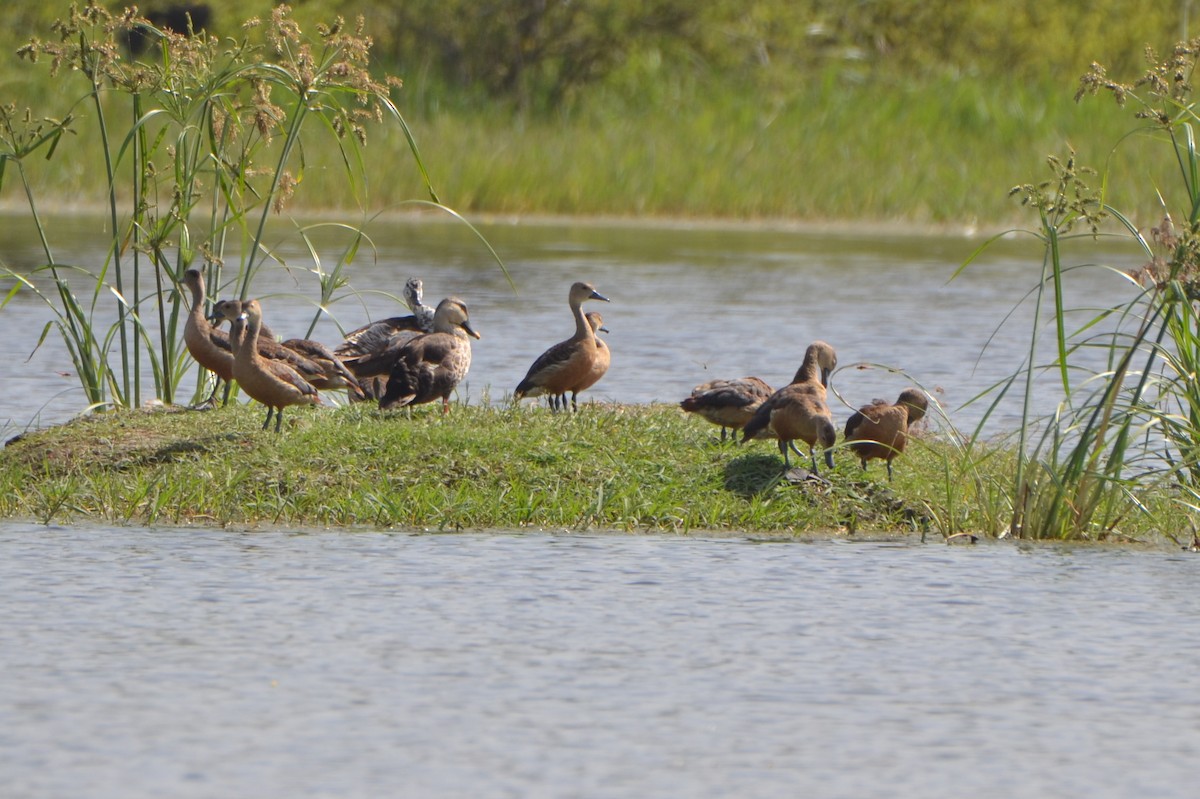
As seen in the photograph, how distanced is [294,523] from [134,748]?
309cm

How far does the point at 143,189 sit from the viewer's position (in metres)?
9.82

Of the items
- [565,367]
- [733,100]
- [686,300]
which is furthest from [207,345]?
[733,100]

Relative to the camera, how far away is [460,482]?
344 inches

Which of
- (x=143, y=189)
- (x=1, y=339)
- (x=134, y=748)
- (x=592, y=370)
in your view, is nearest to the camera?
(x=134, y=748)

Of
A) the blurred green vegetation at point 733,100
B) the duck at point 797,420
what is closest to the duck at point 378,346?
the duck at point 797,420

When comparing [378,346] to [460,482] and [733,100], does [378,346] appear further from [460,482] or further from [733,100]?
[733,100]

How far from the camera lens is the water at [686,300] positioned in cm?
1306

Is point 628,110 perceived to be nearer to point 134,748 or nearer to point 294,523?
point 294,523

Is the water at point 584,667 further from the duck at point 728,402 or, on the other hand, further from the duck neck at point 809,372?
the duck neck at point 809,372

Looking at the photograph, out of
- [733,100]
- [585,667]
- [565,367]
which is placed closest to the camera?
[585,667]

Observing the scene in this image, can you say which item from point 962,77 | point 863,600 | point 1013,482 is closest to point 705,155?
point 962,77

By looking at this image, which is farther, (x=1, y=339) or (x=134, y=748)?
(x=1, y=339)

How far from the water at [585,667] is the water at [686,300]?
1.98 m

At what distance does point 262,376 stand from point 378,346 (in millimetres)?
Answer: 2344
